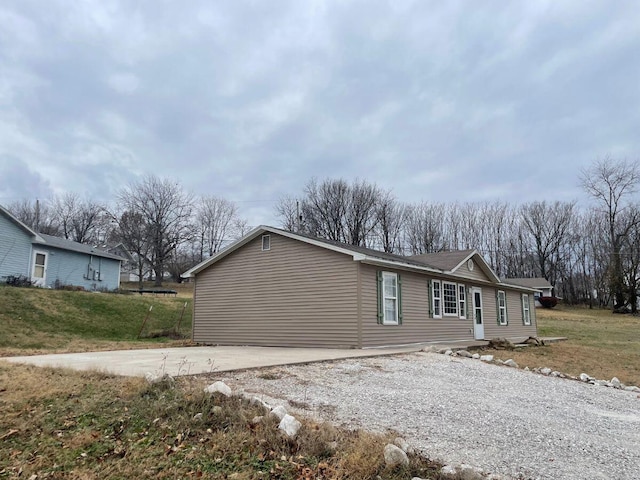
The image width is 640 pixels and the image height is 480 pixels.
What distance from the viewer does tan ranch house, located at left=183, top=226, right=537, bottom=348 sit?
12.2 meters

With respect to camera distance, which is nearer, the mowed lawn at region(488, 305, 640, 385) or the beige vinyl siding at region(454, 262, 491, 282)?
the mowed lawn at region(488, 305, 640, 385)

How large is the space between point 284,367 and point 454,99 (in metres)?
12.3

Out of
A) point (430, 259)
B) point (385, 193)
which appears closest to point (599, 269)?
point (385, 193)

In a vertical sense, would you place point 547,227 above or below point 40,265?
above

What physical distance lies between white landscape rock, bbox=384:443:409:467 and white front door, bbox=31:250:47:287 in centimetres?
2310

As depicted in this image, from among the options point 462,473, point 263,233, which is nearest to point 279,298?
point 263,233

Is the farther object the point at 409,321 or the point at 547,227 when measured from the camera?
the point at 547,227

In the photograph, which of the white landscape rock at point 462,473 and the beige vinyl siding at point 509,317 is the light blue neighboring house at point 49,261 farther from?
the white landscape rock at point 462,473

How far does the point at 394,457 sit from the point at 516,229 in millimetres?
49197

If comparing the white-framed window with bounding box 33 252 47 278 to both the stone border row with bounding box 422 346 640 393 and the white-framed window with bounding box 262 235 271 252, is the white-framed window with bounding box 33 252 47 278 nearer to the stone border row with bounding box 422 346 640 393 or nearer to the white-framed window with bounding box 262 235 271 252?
the white-framed window with bounding box 262 235 271 252

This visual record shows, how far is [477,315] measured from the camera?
17.9 meters

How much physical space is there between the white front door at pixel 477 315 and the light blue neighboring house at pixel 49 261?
2029 cm

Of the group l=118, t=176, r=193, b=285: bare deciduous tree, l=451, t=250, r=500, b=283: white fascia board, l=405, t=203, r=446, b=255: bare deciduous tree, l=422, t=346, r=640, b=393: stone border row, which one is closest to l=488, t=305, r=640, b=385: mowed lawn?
l=422, t=346, r=640, b=393: stone border row

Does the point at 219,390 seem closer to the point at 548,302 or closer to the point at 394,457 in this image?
the point at 394,457
